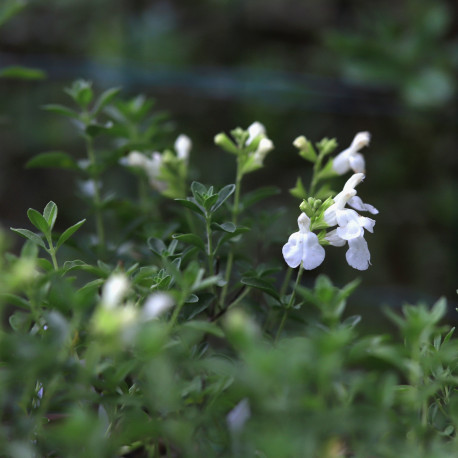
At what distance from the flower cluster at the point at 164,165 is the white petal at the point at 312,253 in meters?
0.31

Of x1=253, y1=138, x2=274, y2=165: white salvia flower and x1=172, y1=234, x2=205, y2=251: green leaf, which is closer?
x1=172, y1=234, x2=205, y2=251: green leaf

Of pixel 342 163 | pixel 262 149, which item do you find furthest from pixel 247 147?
pixel 342 163

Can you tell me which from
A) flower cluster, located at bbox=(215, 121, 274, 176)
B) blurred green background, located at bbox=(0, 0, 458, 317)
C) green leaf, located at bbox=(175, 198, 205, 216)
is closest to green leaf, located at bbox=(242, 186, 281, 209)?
flower cluster, located at bbox=(215, 121, 274, 176)

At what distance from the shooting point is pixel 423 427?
0.49 metres

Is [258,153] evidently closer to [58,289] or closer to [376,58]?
[58,289]

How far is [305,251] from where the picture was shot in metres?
0.62

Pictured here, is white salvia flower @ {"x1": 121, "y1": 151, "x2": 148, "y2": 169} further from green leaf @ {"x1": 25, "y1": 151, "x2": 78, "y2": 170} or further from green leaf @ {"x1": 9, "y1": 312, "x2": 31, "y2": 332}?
green leaf @ {"x1": 9, "y1": 312, "x2": 31, "y2": 332}

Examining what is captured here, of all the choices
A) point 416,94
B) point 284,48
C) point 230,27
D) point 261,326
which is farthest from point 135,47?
point 261,326

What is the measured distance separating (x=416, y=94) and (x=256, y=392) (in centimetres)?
178

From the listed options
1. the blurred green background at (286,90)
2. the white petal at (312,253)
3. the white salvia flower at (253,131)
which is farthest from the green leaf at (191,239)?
the blurred green background at (286,90)

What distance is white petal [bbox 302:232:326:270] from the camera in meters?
0.61

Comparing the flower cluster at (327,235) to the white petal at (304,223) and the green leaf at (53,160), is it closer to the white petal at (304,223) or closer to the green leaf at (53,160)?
the white petal at (304,223)

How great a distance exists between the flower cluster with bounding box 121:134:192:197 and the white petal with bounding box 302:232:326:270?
31 cm

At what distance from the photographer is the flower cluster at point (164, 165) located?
34.7 inches
